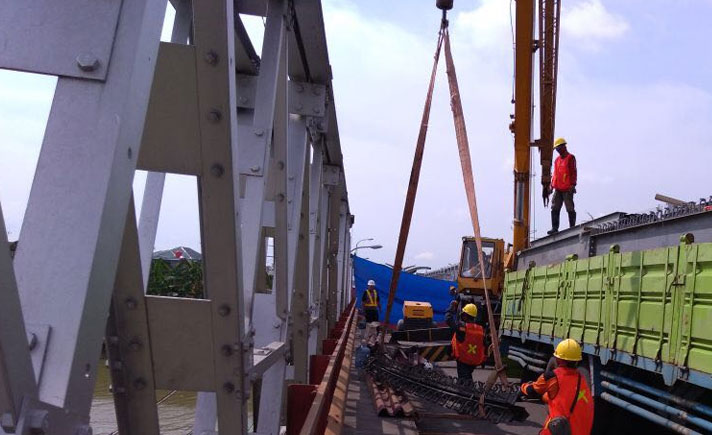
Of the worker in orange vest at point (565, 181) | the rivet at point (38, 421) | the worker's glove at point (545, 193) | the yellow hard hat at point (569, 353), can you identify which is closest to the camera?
the rivet at point (38, 421)

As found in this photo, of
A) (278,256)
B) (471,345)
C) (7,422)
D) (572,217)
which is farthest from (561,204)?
(7,422)

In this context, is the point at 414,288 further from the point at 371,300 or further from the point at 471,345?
the point at 471,345

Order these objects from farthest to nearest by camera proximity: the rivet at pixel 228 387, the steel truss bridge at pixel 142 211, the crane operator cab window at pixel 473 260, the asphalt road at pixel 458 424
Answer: the crane operator cab window at pixel 473 260 < the asphalt road at pixel 458 424 < the rivet at pixel 228 387 < the steel truss bridge at pixel 142 211

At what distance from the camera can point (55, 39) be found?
1.58 metres

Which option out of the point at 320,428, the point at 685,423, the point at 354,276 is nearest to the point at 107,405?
the point at 320,428

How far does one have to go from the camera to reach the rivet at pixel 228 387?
9.36 feet

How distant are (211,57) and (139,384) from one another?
4.18 feet

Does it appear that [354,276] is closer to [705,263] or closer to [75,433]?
[705,263]

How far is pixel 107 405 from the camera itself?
10.5m

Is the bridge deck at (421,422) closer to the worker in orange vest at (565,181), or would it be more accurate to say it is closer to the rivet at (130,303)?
the worker in orange vest at (565,181)

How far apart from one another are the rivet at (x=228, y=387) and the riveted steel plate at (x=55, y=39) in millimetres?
1589

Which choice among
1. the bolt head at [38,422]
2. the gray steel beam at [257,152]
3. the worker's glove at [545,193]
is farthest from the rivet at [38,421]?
the worker's glove at [545,193]

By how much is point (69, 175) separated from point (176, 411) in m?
9.43

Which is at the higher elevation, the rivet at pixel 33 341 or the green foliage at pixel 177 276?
the green foliage at pixel 177 276
